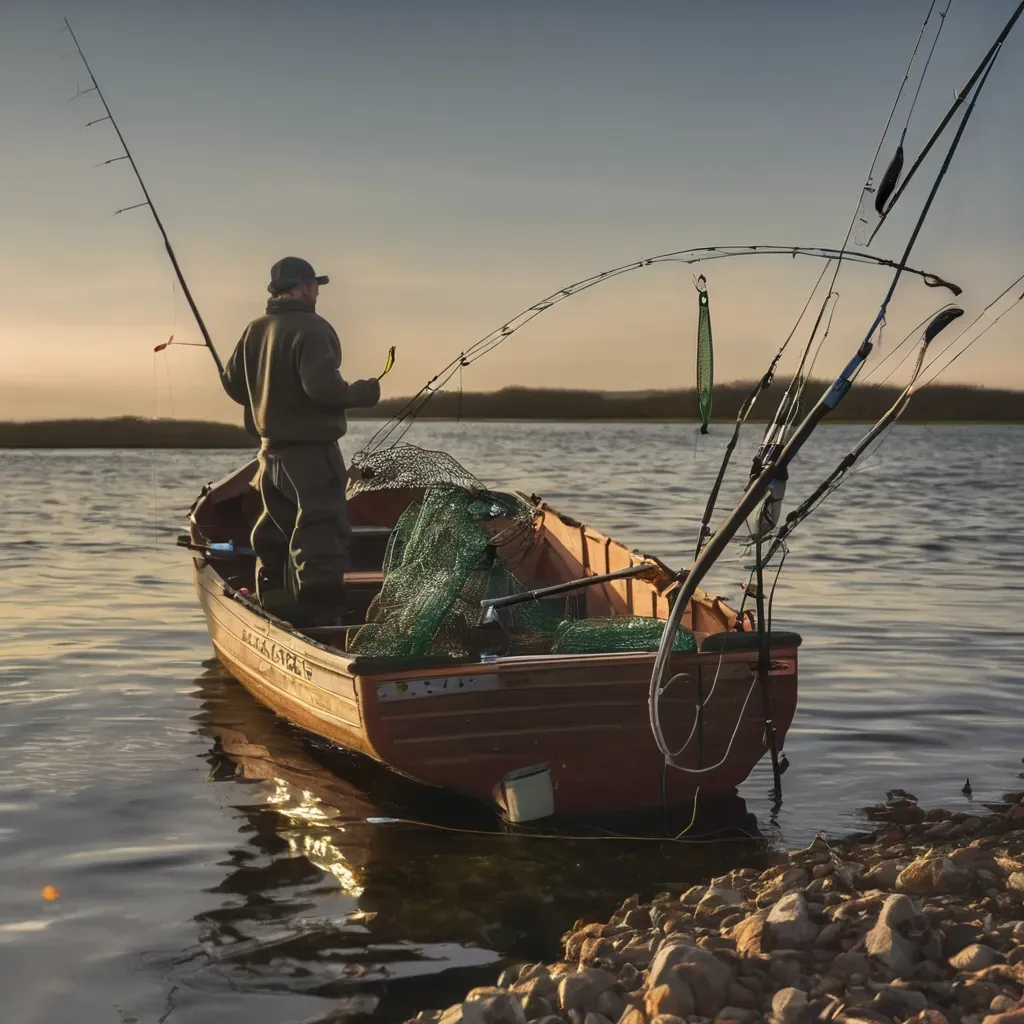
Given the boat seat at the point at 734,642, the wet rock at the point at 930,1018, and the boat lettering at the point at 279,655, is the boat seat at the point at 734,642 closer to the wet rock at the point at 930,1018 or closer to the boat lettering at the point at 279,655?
the boat lettering at the point at 279,655

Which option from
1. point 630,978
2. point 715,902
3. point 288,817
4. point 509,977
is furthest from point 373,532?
point 630,978

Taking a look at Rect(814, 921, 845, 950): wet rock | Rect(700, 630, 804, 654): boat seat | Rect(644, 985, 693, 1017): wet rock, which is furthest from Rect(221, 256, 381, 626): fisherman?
Rect(644, 985, 693, 1017): wet rock

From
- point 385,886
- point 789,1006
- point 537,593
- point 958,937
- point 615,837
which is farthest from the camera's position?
point 537,593

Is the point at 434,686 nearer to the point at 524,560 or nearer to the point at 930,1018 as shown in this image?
the point at 930,1018

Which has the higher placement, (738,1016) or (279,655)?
(279,655)

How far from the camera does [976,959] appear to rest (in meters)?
4.58

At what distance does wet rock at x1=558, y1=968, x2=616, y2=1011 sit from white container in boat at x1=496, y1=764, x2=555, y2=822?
2662mm

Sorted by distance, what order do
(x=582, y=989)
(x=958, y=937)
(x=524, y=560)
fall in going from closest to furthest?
(x=582, y=989) → (x=958, y=937) → (x=524, y=560)

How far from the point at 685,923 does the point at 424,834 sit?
8.81ft

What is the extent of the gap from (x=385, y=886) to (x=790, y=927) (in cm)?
282

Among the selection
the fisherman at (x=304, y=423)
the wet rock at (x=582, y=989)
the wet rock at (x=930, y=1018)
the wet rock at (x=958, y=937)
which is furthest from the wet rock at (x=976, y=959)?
the fisherman at (x=304, y=423)

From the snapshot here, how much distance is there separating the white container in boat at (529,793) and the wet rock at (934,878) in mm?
2388

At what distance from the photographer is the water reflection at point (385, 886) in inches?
234

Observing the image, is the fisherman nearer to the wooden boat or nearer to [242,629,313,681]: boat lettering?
[242,629,313,681]: boat lettering
